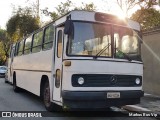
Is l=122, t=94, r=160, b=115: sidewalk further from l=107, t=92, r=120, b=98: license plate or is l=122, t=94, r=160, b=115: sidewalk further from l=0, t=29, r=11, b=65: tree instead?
l=0, t=29, r=11, b=65: tree

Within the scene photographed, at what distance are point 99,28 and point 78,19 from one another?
67 cm

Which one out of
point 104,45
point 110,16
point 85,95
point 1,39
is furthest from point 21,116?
point 1,39

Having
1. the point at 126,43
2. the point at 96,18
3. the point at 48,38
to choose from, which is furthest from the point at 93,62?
the point at 48,38

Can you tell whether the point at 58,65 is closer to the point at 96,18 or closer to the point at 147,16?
the point at 96,18

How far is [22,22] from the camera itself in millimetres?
38562

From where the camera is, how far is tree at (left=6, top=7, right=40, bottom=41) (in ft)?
125

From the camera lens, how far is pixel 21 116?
10.0 metres

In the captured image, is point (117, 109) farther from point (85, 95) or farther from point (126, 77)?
point (85, 95)

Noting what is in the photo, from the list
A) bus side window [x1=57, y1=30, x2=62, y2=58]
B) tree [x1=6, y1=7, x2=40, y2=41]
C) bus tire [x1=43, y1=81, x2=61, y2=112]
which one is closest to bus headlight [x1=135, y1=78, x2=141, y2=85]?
bus side window [x1=57, y1=30, x2=62, y2=58]

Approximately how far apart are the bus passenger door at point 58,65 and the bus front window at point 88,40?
82 centimetres

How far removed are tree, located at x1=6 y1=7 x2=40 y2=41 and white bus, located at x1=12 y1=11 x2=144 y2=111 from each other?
28003mm

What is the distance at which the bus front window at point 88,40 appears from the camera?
9.12 metres

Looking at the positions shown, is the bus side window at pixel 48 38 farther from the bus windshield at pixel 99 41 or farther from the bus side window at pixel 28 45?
the bus side window at pixel 28 45

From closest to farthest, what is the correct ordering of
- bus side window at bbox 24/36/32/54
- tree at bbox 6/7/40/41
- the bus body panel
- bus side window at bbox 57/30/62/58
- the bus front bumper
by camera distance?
the bus front bumper → bus side window at bbox 57/30/62/58 → the bus body panel → bus side window at bbox 24/36/32/54 → tree at bbox 6/7/40/41
